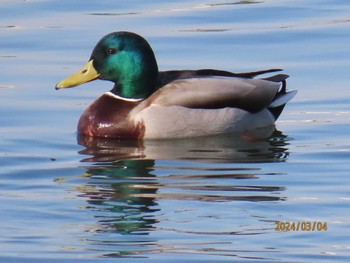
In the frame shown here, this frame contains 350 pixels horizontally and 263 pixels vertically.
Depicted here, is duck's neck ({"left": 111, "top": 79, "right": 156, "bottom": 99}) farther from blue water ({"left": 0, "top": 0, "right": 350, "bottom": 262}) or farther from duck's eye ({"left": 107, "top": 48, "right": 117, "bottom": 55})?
blue water ({"left": 0, "top": 0, "right": 350, "bottom": 262})

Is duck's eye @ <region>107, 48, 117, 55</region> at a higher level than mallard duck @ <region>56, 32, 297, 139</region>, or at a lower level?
higher

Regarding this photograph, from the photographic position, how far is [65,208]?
380 inches

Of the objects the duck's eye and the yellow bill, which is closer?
the yellow bill

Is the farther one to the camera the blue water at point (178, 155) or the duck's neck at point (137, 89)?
the duck's neck at point (137, 89)

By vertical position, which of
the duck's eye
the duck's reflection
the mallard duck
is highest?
the duck's eye

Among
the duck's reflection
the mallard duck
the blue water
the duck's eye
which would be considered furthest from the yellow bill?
the duck's reflection

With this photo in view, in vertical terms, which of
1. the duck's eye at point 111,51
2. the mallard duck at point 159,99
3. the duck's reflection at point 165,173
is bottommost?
the duck's reflection at point 165,173

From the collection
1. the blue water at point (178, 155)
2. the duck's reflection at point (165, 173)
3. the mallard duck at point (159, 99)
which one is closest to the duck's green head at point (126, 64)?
the mallard duck at point (159, 99)

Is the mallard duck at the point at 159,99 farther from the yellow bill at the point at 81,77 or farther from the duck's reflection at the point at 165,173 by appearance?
the duck's reflection at the point at 165,173

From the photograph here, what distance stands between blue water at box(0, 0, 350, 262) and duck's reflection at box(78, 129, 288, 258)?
15 millimetres

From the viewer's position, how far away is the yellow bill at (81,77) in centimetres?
1302

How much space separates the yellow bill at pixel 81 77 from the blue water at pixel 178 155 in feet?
1.13

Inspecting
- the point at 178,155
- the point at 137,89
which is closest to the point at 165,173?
the point at 178,155

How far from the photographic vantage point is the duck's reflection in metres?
9.66
